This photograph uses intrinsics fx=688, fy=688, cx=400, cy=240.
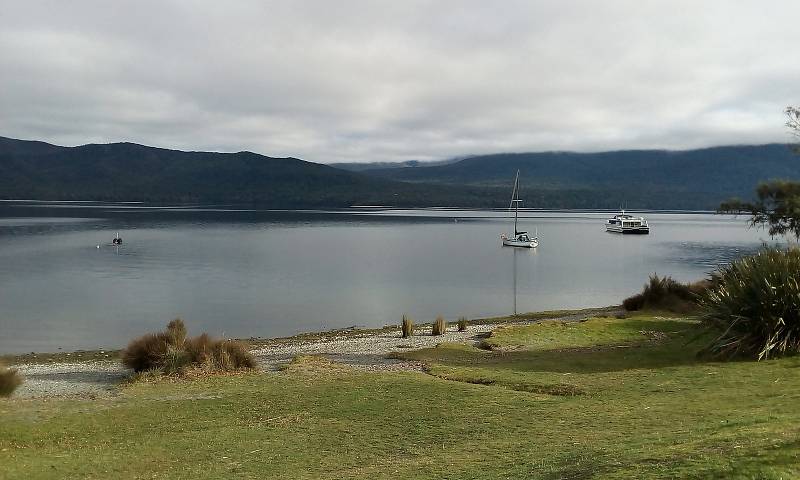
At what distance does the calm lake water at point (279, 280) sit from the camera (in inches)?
1367

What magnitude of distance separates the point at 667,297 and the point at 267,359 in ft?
54.4

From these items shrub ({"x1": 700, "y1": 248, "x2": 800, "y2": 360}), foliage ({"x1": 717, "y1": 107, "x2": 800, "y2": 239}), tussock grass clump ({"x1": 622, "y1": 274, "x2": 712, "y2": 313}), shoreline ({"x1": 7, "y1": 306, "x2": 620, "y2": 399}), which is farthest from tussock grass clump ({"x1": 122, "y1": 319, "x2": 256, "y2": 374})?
foliage ({"x1": 717, "y1": 107, "x2": 800, "y2": 239})

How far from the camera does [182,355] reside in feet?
49.9

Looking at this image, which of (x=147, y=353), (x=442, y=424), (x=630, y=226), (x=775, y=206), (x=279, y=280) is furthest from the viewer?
(x=630, y=226)

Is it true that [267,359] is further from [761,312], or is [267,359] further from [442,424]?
[761,312]

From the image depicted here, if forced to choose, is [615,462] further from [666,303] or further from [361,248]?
[361,248]

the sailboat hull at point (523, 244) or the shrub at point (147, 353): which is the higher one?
the shrub at point (147, 353)

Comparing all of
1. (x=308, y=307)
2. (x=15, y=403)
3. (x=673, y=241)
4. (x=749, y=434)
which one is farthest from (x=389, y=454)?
(x=673, y=241)

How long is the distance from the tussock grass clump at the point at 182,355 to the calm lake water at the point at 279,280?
13.4 m

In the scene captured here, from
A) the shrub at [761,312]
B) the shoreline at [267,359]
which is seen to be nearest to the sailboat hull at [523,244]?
the shoreline at [267,359]

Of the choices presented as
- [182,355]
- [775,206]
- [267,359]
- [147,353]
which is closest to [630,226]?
[775,206]

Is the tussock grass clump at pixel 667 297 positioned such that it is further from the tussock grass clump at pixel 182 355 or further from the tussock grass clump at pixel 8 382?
the tussock grass clump at pixel 8 382

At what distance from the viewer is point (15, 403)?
39.7ft

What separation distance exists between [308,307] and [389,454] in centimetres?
3182
